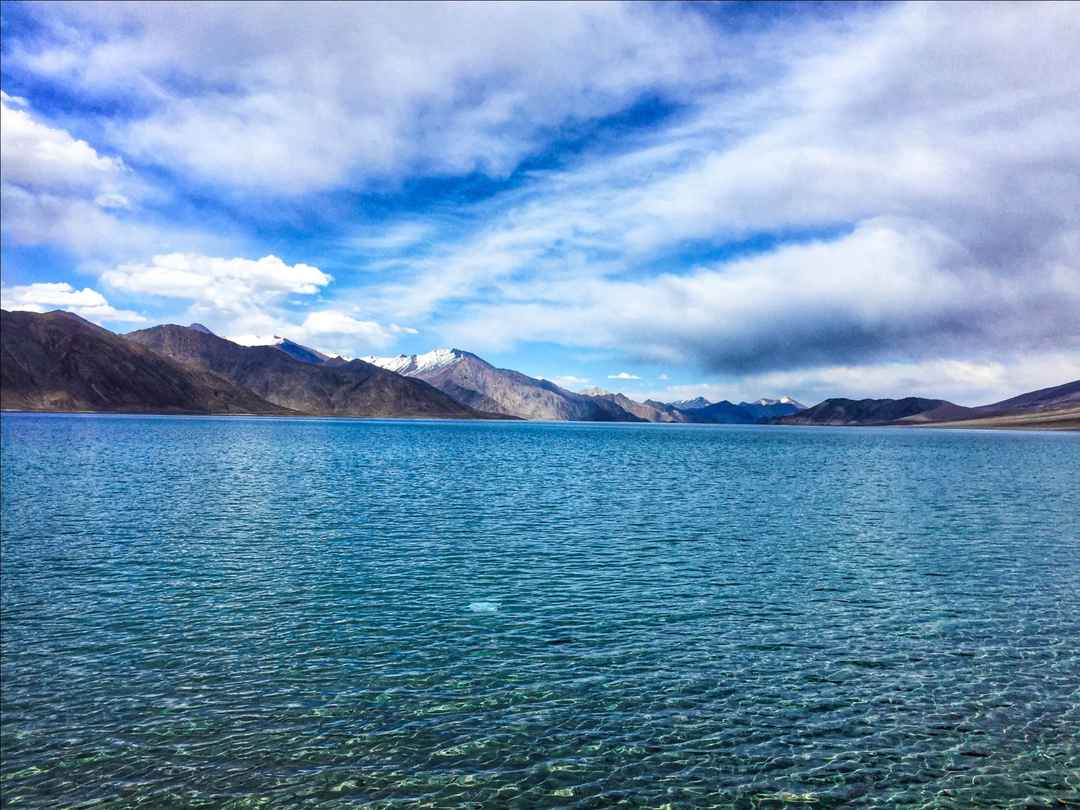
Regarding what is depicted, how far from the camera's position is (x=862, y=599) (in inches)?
1196

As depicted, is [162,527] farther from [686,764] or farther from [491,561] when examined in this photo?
[686,764]

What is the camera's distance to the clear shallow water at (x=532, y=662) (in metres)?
16.0

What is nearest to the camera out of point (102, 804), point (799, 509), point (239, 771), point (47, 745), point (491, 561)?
point (102, 804)

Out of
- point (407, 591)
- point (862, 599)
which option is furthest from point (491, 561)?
point (862, 599)

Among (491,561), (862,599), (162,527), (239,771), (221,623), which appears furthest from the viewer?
(162,527)

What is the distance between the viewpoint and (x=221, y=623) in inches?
1041

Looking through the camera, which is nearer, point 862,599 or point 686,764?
point 686,764

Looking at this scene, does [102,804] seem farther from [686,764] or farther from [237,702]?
[686,764]

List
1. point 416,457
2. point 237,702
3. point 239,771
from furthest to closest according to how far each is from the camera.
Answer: point 416,457
point 237,702
point 239,771

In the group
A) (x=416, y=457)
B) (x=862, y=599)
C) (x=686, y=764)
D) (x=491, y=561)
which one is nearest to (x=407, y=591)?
(x=491, y=561)

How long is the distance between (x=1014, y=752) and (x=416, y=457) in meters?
111

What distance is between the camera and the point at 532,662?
22.8 meters

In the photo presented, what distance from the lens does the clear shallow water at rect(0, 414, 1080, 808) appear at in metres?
16.0

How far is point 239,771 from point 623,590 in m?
19.0
